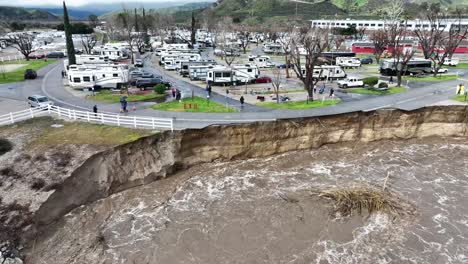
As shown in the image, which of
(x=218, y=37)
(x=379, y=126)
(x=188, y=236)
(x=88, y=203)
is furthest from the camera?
(x=218, y=37)

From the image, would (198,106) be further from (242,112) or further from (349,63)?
(349,63)

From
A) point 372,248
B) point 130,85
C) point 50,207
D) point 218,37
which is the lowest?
point 372,248

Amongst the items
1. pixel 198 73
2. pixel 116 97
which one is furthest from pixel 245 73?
pixel 116 97

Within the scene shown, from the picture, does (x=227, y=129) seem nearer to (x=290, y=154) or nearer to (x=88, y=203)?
(x=290, y=154)

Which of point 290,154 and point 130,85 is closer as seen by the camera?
point 290,154

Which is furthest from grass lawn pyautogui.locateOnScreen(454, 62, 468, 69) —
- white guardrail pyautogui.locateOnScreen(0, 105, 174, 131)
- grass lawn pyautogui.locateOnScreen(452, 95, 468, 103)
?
white guardrail pyautogui.locateOnScreen(0, 105, 174, 131)

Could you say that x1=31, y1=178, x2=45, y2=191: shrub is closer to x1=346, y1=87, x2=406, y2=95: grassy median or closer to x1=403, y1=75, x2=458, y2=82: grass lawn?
x1=346, y1=87, x2=406, y2=95: grassy median

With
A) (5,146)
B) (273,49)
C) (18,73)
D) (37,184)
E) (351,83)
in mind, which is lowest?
(37,184)

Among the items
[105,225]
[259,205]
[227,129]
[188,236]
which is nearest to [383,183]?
[259,205]
